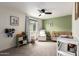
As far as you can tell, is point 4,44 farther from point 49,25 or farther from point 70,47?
point 70,47

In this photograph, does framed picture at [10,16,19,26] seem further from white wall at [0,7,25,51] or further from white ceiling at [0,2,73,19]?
white ceiling at [0,2,73,19]

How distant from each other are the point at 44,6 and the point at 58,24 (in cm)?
56

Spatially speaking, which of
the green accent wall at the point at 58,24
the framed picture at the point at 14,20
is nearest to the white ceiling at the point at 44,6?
the green accent wall at the point at 58,24

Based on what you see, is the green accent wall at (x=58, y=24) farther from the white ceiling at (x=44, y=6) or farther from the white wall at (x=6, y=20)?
the white wall at (x=6, y=20)

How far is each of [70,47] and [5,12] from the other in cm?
169

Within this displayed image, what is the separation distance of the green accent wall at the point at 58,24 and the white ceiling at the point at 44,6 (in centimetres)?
10

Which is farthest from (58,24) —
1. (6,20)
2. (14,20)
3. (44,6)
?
(6,20)

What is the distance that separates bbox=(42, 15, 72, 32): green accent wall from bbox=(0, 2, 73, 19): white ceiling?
4.0 inches

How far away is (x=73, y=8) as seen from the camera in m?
2.05

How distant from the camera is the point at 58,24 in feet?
7.93

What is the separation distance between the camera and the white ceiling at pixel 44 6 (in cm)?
201

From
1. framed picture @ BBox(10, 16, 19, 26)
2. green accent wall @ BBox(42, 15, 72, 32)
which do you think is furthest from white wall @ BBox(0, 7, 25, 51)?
→ green accent wall @ BBox(42, 15, 72, 32)

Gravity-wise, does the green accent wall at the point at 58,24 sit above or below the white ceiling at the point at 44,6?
below

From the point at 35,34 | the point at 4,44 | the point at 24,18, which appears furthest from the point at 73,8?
the point at 4,44
